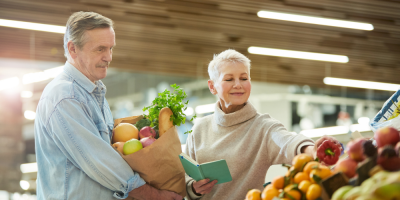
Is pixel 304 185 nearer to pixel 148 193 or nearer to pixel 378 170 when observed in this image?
pixel 378 170

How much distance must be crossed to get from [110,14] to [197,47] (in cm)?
173

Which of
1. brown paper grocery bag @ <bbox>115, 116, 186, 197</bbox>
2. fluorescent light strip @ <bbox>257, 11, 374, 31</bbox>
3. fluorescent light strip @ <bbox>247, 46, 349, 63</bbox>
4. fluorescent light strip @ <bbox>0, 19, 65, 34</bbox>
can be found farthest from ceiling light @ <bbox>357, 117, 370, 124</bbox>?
brown paper grocery bag @ <bbox>115, 116, 186, 197</bbox>

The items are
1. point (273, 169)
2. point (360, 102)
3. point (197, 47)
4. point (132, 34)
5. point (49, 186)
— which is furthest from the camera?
point (360, 102)

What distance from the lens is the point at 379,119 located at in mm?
1680

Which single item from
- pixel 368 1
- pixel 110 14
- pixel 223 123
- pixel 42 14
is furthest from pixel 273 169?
pixel 223 123

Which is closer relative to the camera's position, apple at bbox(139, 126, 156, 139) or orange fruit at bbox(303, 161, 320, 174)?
orange fruit at bbox(303, 161, 320, 174)

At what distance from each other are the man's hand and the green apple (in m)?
0.16

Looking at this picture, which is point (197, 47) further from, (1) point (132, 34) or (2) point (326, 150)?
(2) point (326, 150)

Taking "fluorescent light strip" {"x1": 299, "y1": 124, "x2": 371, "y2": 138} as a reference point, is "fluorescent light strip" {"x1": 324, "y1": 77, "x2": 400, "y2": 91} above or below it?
above

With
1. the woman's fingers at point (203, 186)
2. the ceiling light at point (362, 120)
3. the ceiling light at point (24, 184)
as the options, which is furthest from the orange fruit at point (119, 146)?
the ceiling light at point (362, 120)

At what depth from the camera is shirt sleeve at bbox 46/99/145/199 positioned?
5.13 ft

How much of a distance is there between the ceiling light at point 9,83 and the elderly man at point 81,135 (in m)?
4.61

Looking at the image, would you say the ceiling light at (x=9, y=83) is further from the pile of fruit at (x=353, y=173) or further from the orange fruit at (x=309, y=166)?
the orange fruit at (x=309, y=166)

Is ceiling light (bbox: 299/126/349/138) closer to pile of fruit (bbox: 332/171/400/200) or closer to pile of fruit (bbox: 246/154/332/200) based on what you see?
pile of fruit (bbox: 246/154/332/200)
